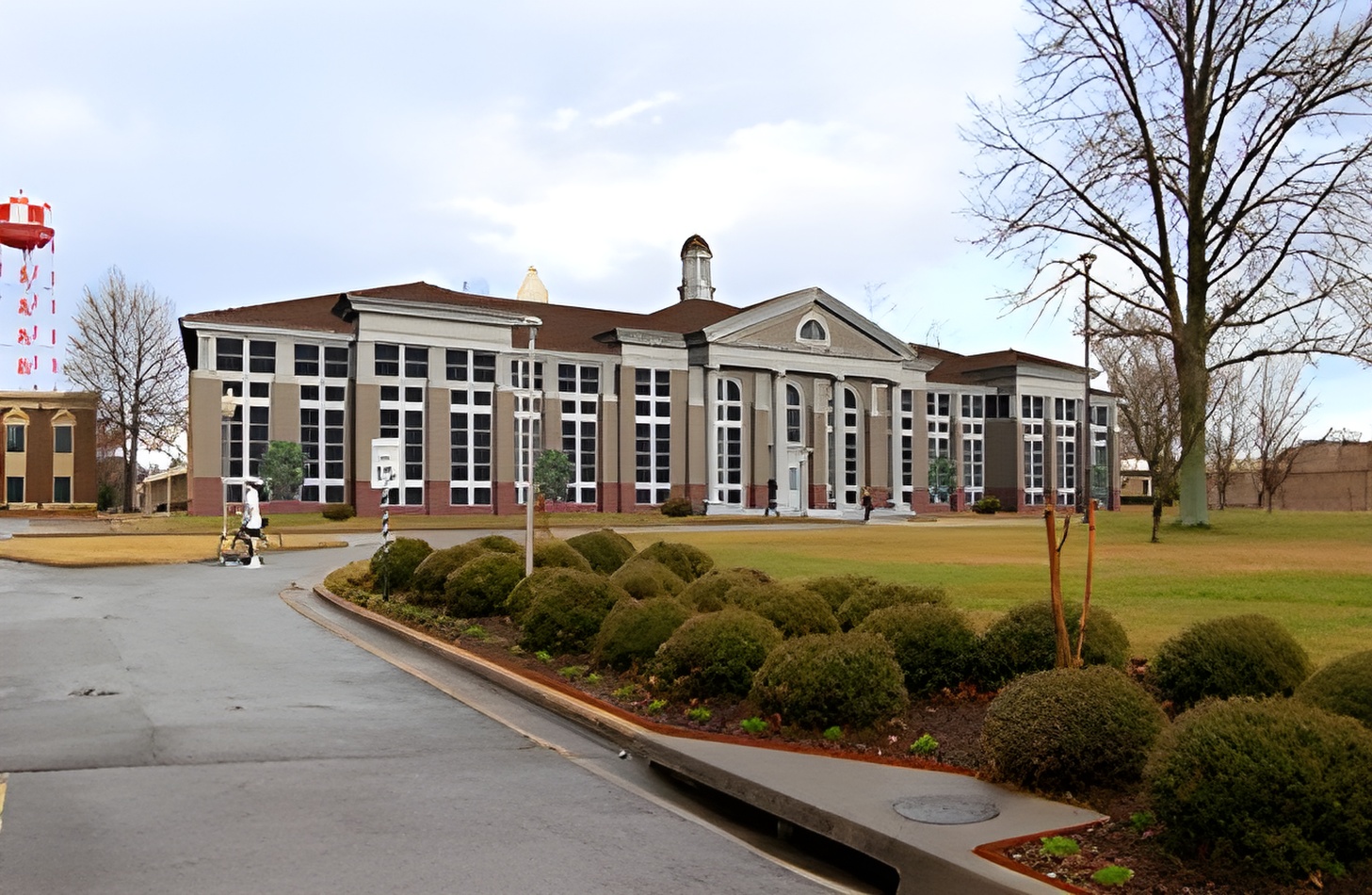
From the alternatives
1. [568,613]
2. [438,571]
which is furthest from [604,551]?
[568,613]

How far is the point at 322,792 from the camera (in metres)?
7.83

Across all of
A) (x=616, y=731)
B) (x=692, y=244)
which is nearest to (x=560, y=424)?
(x=692, y=244)

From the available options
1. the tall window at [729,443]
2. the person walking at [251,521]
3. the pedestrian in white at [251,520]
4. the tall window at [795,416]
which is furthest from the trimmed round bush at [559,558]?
the tall window at [795,416]

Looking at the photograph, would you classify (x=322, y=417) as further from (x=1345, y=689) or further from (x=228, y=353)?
(x=1345, y=689)

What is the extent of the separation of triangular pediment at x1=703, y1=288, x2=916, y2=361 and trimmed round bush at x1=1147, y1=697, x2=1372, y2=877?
63300 millimetres

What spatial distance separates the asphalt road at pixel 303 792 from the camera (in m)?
6.11

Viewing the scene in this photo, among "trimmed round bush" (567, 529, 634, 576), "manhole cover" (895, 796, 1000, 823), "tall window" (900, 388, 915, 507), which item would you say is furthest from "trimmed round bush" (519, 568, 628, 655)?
"tall window" (900, 388, 915, 507)

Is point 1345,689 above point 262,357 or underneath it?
underneath

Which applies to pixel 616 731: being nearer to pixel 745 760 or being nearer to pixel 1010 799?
pixel 745 760

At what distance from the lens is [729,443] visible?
235 feet

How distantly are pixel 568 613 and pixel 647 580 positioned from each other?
2.09 metres

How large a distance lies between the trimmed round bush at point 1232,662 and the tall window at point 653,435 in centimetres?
5971

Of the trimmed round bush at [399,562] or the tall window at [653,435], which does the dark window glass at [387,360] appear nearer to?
the tall window at [653,435]

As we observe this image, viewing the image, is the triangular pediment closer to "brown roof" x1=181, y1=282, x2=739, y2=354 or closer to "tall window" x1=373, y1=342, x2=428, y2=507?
"brown roof" x1=181, y1=282, x2=739, y2=354
